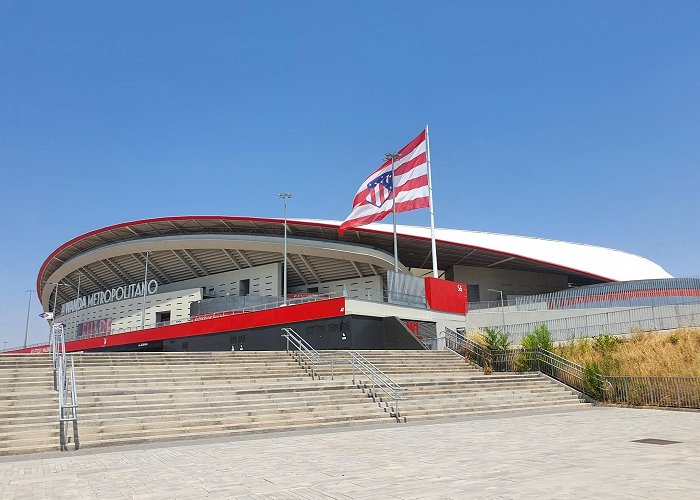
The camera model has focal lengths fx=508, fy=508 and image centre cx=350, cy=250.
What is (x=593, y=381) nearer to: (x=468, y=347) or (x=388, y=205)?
(x=468, y=347)

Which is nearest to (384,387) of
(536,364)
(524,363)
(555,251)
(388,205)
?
(524,363)

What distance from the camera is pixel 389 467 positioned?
24.3ft

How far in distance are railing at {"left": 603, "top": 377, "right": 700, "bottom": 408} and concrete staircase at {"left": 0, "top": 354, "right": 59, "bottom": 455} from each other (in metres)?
16.7

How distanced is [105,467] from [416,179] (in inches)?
987

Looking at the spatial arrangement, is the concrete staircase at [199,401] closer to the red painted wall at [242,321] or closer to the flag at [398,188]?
the red painted wall at [242,321]

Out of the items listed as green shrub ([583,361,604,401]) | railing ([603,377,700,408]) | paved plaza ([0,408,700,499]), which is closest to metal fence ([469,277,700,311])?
green shrub ([583,361,604,401])

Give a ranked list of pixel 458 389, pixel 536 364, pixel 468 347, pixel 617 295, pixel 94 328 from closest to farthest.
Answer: pixel 458 389, pixel 536 364, pixel 468 347, pixel 617 295, pixel 94 328

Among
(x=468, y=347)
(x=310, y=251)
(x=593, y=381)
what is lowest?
(x=593, y=381)

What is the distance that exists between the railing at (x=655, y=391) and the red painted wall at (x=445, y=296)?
1288 centimetres

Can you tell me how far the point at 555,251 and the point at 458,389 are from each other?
35140mm

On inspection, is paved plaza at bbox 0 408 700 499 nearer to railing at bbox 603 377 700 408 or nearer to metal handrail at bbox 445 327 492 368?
railing at bbox 603 377 700 408

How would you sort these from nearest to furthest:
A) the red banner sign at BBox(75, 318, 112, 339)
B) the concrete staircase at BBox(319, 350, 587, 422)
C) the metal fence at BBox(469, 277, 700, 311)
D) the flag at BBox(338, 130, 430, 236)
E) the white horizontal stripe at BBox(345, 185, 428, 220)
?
the concrete staircase at BBox(319, 350, 587, 422)
the white horizontal stripe at BBox(345, 185, 428, 220)
the flag at BBox(338, 130, 430, 236)
the metal fence at BBox(469, 277, 700, 311)
the red banner sign at BBox(75, 318, 112, 339)

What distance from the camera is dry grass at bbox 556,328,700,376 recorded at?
17.5m

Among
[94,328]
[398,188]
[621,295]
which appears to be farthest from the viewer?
→ [94,328]
